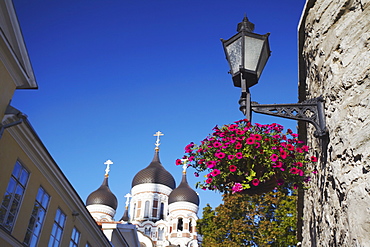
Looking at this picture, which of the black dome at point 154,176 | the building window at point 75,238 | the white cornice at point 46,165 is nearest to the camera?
the white cornice at point 46,165

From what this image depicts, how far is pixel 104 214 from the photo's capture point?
5372cm

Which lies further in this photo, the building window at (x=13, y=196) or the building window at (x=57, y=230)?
the building window at (x=57, y=230)

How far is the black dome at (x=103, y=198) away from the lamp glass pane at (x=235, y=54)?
52.0m

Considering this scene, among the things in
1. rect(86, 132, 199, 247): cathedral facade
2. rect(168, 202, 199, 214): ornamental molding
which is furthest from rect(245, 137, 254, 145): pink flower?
rect(168, 202, 199, 214): ornamental molding

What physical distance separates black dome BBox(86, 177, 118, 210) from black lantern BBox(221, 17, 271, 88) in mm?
52022

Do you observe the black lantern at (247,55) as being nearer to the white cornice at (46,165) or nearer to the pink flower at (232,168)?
the pink flower at (232,168)

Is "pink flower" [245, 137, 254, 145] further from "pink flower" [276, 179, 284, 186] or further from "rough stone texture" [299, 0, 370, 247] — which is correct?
"rough stone texture" [299, 0, 370, 247]

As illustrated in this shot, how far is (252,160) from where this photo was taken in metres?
4.63

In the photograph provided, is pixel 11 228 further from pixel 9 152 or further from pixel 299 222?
pixel 299 222

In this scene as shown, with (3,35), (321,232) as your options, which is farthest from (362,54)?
(3,35)

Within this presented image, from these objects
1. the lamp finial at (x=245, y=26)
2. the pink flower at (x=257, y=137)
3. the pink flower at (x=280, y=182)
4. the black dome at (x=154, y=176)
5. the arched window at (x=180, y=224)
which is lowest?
the pink flower at (x=280, y=182)

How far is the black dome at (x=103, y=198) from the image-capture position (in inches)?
2161

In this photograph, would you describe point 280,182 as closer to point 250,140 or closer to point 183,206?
point 250,140

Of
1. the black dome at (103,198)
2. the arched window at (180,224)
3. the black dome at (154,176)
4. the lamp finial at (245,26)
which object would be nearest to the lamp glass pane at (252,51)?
the lamp finial at (245,26)
